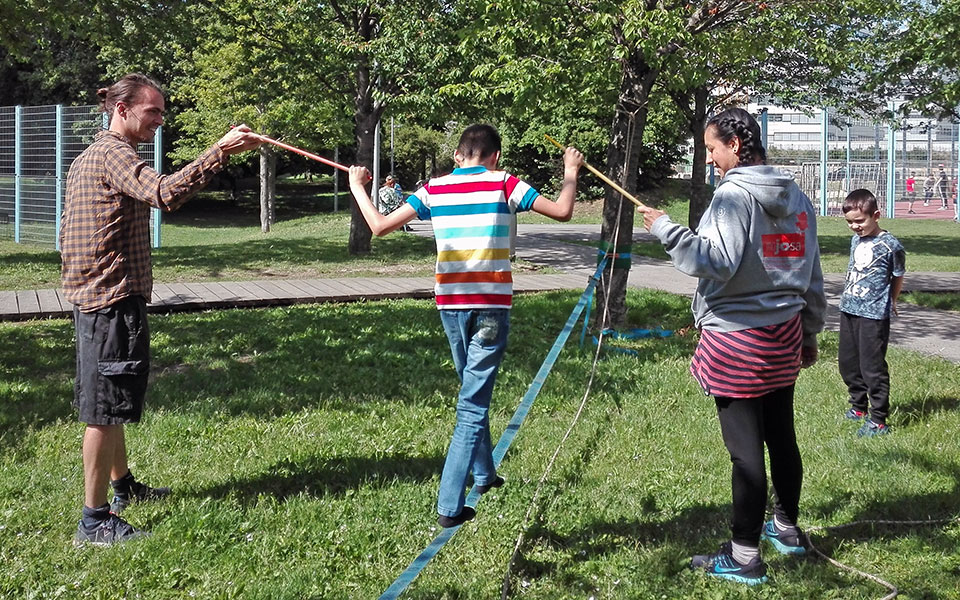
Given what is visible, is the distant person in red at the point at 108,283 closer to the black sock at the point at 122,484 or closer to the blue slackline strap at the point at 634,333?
the black sock at the point at 122,484

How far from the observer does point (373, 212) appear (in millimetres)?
4059

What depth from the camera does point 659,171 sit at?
114 ft

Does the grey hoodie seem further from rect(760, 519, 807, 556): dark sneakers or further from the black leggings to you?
rect(760, 519, 807, 556): dark sneakers

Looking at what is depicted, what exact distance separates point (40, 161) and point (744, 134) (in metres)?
18.8

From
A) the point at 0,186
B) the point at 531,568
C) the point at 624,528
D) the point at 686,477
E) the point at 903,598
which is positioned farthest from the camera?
the point at 0,186

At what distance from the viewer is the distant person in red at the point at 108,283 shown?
4.15 metres

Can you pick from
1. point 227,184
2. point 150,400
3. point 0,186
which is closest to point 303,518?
point 150,400

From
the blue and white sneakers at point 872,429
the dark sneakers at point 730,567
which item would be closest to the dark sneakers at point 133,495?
the dark sneakers at point 730,567

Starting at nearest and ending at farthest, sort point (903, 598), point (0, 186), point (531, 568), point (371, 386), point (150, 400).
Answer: point (903, 598) < point (531, 568) < point (150, 400) < point (371, 386) < point (0, 186)

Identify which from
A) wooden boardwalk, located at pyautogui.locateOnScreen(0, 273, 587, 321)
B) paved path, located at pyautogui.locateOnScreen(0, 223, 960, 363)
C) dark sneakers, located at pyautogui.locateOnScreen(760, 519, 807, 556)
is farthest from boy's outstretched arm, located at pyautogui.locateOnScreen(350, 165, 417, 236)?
wooden boardwalk, located at pyautogui.locateOnScreen(0, 273, 587, 321)

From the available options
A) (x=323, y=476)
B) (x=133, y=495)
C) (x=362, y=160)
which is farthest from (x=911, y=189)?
(x=133, y=495)

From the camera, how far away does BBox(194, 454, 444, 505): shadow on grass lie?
4.79 m

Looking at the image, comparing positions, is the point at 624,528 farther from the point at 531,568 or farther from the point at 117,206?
the point at 117,206

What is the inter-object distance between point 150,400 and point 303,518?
255 cm
